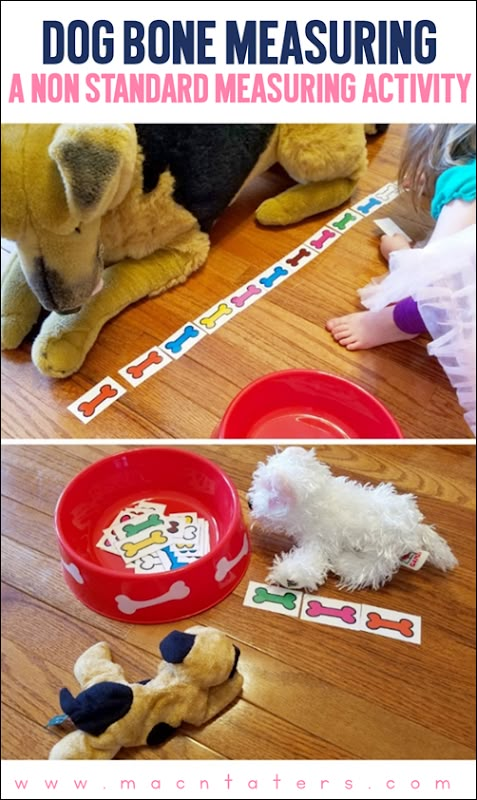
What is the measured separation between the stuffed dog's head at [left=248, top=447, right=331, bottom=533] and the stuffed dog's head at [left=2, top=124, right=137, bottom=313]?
0.25 meters

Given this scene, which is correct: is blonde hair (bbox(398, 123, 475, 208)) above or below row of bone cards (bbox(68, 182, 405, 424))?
above

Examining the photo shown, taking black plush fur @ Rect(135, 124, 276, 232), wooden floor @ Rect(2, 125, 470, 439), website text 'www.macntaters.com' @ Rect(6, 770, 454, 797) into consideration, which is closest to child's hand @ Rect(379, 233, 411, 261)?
wooden floor @ Rect(2, 125, 470, 439)

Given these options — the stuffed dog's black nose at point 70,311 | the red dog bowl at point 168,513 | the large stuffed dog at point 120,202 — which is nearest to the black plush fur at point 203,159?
the large stuffed dog at point 120,202

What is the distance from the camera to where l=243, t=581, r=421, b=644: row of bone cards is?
1.68ft

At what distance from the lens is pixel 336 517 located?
0.60 meters

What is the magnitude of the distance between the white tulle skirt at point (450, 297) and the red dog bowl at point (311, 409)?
0.07 metres

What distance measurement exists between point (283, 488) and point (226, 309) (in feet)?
0.72

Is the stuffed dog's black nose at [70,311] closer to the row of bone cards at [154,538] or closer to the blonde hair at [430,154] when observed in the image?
the row of bone cards at [154,538]

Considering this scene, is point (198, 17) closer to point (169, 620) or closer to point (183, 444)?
point (183, 444)

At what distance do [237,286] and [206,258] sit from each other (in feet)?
0.19

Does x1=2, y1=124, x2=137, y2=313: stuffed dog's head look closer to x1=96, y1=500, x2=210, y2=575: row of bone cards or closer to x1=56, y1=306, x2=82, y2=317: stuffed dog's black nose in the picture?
x1=56, y1=306, x2=82, y2=317: stuffed dog's black nose

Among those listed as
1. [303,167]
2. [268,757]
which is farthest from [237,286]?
[268,757]

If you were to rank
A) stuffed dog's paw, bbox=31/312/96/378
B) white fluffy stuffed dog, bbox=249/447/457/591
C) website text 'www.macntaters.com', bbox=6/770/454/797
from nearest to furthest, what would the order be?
1. website text 'www.macntaters.com', bbox=6/770/454/797
2. white fluffy stuffed dog, bbox=249/447/457/591
3. stuffed dog's paw, bbox=31/312/96/378

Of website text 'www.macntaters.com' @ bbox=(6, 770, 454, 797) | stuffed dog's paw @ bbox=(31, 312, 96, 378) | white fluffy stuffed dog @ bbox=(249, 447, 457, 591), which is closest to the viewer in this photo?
website text 'www.macntaters.com' @ bbox=(6, 770, 454, 797)
